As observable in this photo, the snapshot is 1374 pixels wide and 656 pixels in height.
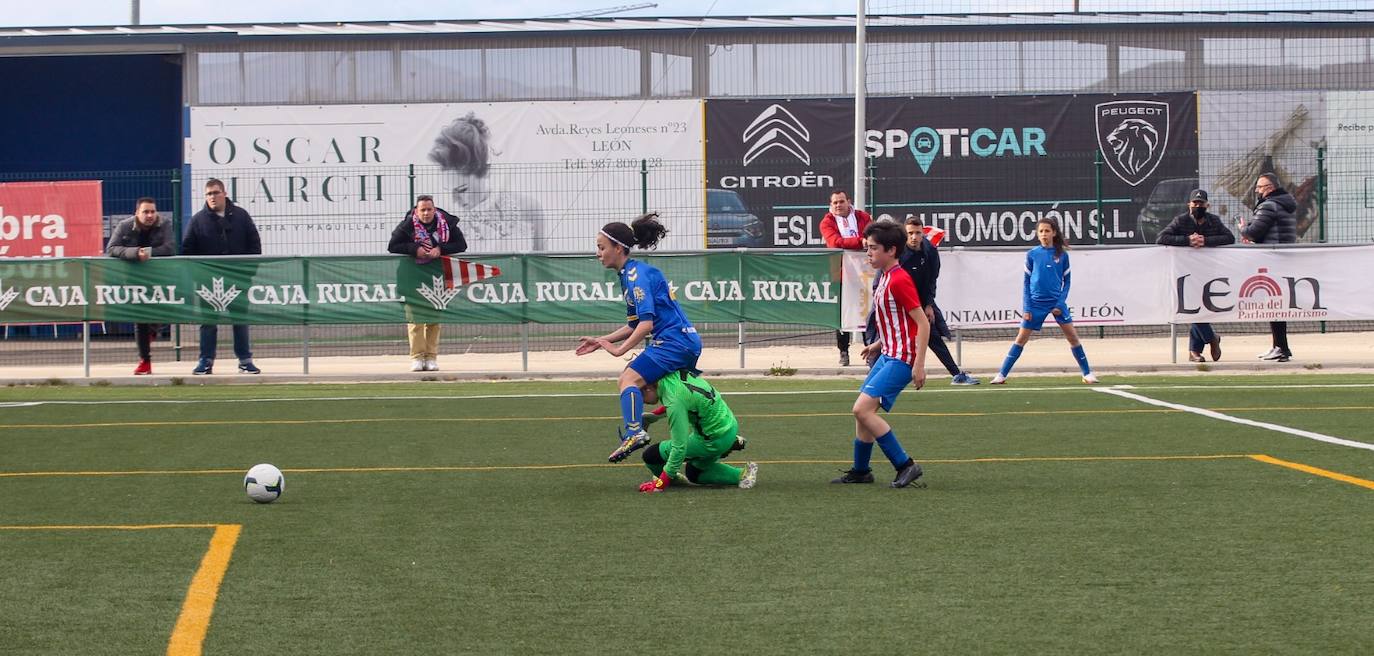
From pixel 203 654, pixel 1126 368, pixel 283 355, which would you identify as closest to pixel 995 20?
pixel 1126 368

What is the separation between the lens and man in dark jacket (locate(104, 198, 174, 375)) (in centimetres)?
1825

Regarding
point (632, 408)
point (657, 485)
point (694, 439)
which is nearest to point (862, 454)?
point (694, 439)

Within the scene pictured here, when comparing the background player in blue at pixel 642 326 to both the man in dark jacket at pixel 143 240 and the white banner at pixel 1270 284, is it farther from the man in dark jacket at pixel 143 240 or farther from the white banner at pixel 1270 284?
the man in dark jacket at pixel 143 240

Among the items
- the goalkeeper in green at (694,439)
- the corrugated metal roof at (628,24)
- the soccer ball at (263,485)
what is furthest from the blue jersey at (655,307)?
the corrugated metal roof at (628,24)

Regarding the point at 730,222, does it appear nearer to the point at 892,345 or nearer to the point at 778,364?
the point at 778,364

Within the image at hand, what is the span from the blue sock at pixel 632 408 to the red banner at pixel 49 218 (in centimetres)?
1766

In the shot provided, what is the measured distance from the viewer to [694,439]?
8.94 m

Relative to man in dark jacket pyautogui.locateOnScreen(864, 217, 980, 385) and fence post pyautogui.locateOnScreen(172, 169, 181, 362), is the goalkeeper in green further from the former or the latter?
fence post pyautogui.locateOnScreen(172, 169, 181, 362)

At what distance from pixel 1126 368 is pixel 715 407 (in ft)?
33.2

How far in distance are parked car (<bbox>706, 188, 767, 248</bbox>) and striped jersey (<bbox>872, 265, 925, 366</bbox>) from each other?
17134mm

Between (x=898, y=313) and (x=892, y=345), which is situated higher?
(x=898, y=313)

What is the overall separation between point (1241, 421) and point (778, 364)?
7470 millimetres

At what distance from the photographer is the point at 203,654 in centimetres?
520

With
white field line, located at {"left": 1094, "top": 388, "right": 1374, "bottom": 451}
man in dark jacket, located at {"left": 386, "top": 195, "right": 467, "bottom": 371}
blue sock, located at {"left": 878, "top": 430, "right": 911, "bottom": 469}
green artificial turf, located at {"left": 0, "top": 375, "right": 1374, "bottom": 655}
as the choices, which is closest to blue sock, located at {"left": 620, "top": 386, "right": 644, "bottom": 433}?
green artificial turf, located at {"left": 0, "top": 375, "right": 1374, "bottom": 655}
